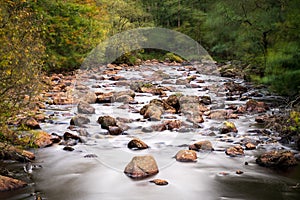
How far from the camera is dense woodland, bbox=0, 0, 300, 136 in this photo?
18.6 feet

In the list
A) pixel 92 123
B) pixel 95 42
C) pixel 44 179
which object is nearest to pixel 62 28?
pixel 95 42

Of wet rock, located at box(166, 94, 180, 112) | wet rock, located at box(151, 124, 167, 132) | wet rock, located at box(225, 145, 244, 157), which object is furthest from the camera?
wet rock, located at box(166, 94, 180, 112)

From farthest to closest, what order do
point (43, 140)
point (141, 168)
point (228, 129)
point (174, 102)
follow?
1. point (174, 102)
2. point (228, 129)
3. point (43, 140)
4. point (141, 168)

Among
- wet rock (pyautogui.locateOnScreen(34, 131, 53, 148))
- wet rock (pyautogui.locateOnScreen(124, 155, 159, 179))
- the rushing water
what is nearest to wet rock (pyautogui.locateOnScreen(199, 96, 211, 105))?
the rushing water

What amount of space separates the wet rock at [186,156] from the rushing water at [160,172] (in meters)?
0.13

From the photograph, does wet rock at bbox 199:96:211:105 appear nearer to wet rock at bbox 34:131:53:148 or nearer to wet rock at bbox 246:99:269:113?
wet rock at bbox 246:99:269:113

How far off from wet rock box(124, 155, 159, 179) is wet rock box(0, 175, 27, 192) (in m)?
1.77

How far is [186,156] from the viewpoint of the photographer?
24.4ft

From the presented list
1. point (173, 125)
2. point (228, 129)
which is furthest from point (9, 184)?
point (228, 129)

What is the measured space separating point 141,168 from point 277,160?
8.42 feet

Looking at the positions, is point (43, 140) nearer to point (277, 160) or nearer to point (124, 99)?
point (277, 160)

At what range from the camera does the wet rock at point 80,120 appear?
10.3 m

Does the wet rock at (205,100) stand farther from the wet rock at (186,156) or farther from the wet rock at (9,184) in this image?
the wet rock at (9,184)

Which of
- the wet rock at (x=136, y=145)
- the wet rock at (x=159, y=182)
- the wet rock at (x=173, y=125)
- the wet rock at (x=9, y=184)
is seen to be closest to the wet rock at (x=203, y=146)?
the wet rock at (x=136, y=145)
